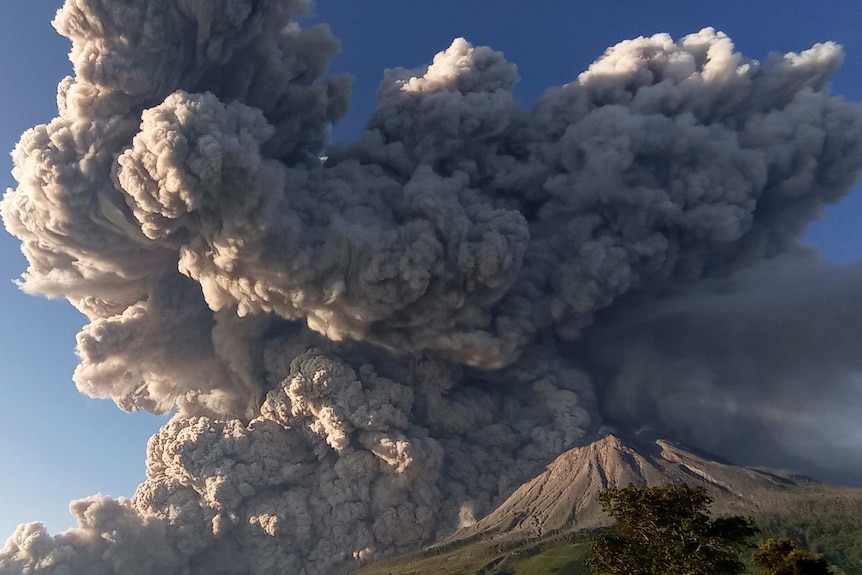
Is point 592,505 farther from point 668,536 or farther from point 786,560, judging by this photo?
point 786,560

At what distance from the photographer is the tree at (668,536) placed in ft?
36.0

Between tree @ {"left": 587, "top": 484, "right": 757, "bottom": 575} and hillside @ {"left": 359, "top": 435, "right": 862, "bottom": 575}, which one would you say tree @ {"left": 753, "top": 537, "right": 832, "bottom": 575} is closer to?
tree @ {"left": 587, "top": 484, "right": 757, "bottom": 575}

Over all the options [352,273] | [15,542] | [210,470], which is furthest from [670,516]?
[15,542]

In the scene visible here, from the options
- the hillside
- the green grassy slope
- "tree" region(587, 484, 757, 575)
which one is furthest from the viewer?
the hillside

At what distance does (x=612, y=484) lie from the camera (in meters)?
40.4

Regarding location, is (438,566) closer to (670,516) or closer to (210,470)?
(210,470)

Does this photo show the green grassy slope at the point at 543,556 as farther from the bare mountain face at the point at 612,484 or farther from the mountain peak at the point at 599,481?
the mountain peak at the point at 599,481

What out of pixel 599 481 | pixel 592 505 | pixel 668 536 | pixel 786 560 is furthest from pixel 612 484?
pixel 786 560

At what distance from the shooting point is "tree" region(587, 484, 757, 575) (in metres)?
11.0

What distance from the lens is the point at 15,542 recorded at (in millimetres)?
41875

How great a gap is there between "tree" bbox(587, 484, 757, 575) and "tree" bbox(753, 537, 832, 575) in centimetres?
83

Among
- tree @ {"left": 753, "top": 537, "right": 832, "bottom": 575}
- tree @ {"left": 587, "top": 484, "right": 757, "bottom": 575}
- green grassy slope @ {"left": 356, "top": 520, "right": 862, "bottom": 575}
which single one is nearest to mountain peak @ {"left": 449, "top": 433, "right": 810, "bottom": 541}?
green grassy slope @ {"left": 356, "top": 520, "right": 862, "bottom": 575}

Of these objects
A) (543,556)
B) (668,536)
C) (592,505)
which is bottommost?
(543,556)

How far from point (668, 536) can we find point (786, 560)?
2.14m
